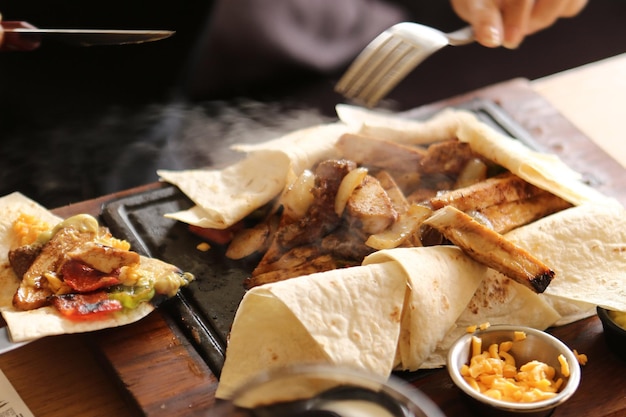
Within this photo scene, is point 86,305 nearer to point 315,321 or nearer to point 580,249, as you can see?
point 315,321

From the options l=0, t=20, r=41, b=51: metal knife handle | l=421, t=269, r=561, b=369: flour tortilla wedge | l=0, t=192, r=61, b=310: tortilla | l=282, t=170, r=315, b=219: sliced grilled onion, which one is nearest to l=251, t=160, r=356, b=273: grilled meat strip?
l=282, t=170, r=315, b=219: sliced grilled onion

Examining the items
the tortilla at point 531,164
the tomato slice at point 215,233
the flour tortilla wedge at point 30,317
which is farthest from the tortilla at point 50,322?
the tortilla at point 531,164

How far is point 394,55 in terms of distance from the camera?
3.18 m

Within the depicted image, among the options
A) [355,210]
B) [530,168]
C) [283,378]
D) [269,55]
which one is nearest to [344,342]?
[283,378]

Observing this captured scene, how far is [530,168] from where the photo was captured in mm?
2990

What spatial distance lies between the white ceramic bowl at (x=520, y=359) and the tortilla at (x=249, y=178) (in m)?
1.06

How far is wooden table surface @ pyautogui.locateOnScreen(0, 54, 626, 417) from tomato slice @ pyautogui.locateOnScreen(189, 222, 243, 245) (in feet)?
1.45

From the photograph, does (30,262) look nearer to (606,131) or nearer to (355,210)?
(355,210)

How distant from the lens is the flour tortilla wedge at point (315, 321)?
92.4 inches

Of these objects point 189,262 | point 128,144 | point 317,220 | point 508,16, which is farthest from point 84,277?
point 508,16

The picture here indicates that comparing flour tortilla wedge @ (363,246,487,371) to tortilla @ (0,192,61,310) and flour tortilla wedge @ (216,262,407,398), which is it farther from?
tortilla @ (0,192,61,310)

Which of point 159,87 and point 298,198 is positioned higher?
point 298,198

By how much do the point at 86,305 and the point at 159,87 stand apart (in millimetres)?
2143

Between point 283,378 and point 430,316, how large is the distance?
0.72 m
